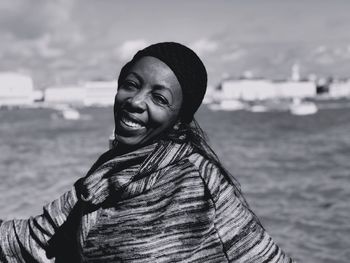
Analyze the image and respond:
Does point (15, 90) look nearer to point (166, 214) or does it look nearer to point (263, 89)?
point (263, 89)

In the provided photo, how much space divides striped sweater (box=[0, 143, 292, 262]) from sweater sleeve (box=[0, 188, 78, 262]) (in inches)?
6.8

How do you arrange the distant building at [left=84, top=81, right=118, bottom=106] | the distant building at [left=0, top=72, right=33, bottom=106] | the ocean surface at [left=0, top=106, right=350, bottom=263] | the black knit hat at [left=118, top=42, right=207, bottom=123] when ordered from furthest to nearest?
the distant building at [left=84, top=81, right=118, bottom=106] → the distant building at [left=0, top=72, right=33, bottom=106] → the ocean surface at [left=0, top=106, right=350, bottom=263] → the black knit hat at [left=118, top=42, right=207, bottom=123]

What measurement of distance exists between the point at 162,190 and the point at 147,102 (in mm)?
269

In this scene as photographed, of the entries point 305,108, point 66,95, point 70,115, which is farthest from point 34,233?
point 66,95

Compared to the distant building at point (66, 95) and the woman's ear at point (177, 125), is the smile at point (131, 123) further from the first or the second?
the distant building at point (66, 95)

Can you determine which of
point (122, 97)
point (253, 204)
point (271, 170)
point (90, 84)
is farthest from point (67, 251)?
point (90, 84)

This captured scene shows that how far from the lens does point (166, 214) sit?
4.95 feet

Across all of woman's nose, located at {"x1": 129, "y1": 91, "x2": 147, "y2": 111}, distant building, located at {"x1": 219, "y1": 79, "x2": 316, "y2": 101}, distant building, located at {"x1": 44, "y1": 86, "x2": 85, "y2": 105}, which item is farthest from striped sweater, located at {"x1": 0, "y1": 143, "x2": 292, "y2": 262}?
distant building, located at {"x1": 44, "y1": 86, "x2": 85, "y2": 105}

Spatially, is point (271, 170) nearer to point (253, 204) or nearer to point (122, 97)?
point (253, 204)

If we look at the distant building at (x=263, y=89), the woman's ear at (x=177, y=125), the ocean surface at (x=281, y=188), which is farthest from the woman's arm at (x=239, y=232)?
the distant building at (x=263, y=89)

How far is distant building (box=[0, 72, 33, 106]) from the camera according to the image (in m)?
135

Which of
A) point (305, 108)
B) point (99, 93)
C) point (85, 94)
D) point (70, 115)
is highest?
point (99, 93)

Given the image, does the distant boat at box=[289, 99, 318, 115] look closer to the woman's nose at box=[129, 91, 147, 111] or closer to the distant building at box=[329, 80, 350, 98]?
the woman's nose at box=[129, 91, 147, 111]

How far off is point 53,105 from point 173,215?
15644cm
